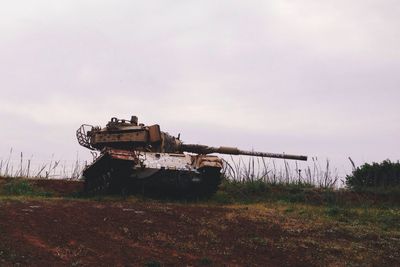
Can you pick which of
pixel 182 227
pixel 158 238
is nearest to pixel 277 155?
pixel 182 227

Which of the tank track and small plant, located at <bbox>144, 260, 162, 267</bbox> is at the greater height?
the tank track

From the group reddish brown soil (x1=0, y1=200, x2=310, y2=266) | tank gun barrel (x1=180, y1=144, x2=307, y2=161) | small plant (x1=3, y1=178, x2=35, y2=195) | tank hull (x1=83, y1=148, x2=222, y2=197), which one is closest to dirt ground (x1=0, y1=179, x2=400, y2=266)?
reddish brown soil (x1=0, y1=200, x2=310, y2=266)

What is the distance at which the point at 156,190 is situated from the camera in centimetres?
1559

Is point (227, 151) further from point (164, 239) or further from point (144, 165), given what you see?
point (164, 239)

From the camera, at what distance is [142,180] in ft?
49.1

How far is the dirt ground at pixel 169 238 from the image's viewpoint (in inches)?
317

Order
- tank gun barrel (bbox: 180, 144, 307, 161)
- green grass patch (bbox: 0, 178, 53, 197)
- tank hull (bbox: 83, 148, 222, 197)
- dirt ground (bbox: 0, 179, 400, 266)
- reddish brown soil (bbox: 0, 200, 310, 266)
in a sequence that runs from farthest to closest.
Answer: tank gun barrel (bbox: 180, 144, 307, 161) < green grass patch (bbox: 0, 178, 53, 197) < tank hull (bbox: 83, 148, 222, 197) < dirt ground (bbox: 0, 179, 400, 266) < reddish brown soil (bbox: 0, 200, 310, 266)

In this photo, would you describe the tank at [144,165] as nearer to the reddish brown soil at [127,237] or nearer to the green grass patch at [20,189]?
the green grass patch at [20,189]

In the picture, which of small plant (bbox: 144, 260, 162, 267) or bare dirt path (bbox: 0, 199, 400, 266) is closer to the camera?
small plant (bbox: 144, 260, 162, 267)

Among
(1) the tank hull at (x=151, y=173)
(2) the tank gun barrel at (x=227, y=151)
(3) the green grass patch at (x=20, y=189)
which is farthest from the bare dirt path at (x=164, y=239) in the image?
(2) the tank gun barrel at (x=227, y=151)

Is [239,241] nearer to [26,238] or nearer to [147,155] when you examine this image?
[26,238]

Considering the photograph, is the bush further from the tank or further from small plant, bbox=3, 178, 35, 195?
small plant, bbox=3, 178, 35, 195

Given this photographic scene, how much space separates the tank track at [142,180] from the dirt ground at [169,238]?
7.40 feet

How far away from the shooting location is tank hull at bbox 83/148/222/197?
14.6m
